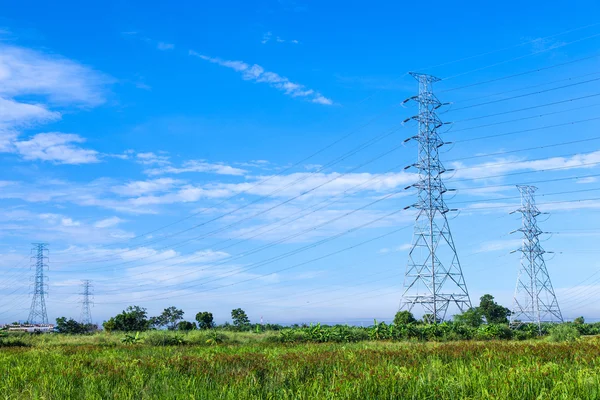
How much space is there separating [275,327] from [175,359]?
3411cm

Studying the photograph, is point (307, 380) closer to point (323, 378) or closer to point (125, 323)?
point (323, 378)

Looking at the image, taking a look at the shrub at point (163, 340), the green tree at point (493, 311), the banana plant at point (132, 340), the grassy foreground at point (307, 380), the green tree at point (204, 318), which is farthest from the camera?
the green tree at point (493, 311)

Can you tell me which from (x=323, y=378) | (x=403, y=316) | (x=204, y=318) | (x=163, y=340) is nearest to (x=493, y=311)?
(x=403, y=316)

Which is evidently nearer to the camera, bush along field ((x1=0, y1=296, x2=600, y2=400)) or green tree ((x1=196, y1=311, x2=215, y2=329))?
bush along field ((x1=0, y1=296, x2=600, y2=400))

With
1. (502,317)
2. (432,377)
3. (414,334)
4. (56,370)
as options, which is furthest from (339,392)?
(502,317)

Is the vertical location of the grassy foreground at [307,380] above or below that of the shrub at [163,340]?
above

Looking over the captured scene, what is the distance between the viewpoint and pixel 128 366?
12.5m

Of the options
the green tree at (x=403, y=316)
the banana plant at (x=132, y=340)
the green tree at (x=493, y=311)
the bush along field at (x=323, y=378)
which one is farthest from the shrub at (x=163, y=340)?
the green tree at (x=493, y=311)

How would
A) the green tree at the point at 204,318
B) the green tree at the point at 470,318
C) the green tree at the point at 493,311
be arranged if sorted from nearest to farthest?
the green tree at the point at 470,318 → the green tree at the point at 204,318 → the green tree at the point at 493,311

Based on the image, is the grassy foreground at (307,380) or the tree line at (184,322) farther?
the tree line at (184,322)

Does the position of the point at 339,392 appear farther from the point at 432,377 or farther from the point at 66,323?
the point at 66,323

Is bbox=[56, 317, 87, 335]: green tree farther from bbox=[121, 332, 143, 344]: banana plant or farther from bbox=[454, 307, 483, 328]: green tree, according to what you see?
bbox=[454, 307, 483, 328]: green tree

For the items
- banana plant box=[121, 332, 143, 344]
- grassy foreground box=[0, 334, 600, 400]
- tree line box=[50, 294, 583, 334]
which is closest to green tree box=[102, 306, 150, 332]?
tree line box=[50, 294, 583, 334]

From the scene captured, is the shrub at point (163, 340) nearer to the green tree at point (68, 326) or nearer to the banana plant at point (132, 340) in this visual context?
the banana plant at point (132, 340)
